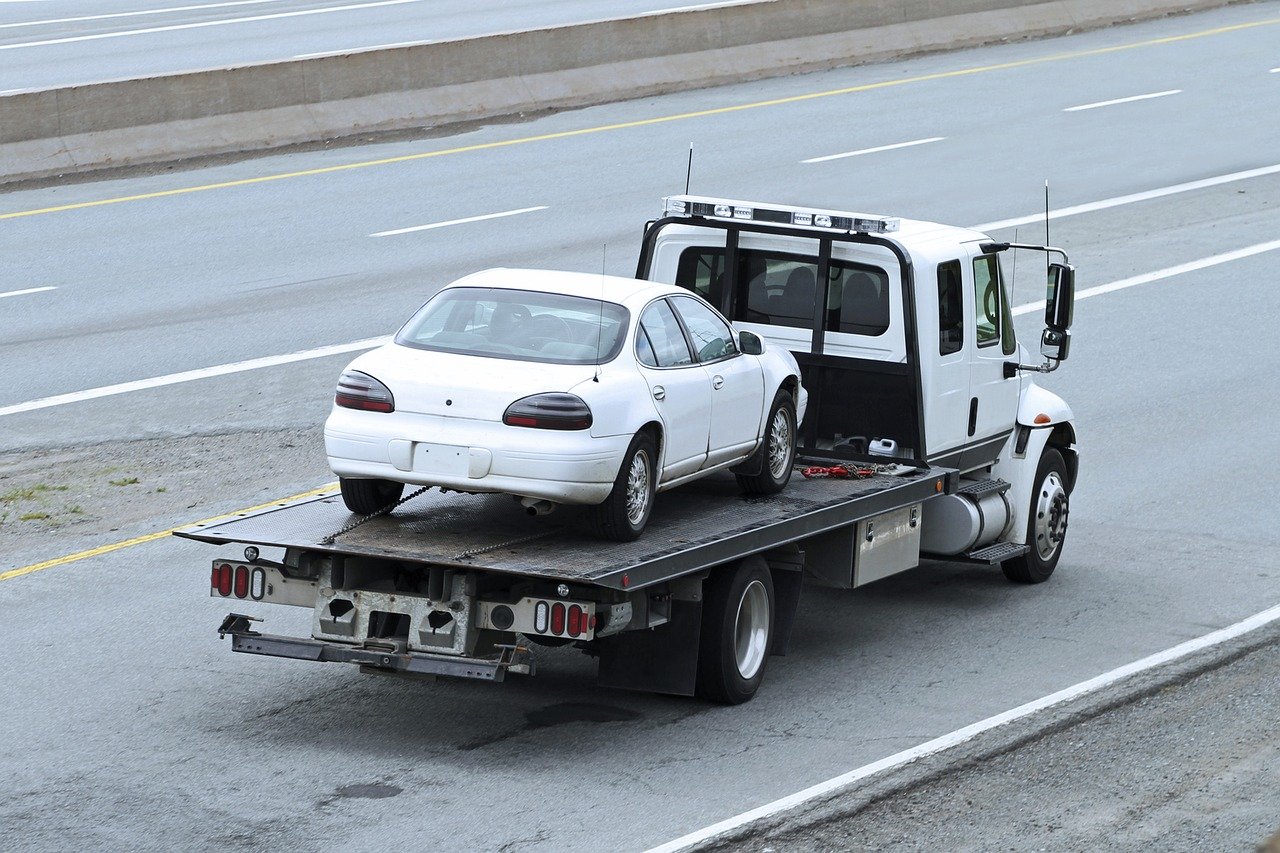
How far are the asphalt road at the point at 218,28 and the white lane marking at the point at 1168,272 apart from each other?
38.1ft

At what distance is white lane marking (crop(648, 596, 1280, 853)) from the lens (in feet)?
27.9

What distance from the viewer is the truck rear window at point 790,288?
12227 millimetres

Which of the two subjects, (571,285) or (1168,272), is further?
(1168,272)

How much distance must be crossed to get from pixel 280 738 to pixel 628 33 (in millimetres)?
22266

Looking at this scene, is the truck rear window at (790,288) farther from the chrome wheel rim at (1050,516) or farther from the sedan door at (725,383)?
the chrome wheel rim at (1050,516)

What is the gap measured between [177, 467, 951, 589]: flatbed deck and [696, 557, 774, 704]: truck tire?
21cm

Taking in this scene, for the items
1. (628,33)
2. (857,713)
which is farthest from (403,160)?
(857,713)

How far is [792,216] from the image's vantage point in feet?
39.5

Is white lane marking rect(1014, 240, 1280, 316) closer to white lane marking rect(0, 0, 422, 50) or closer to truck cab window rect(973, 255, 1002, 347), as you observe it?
truck cab window rect(973, 255, 1002, 347)

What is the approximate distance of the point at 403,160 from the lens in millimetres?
26422

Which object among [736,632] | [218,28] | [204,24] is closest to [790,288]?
[736,632]

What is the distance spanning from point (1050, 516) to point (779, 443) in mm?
3260

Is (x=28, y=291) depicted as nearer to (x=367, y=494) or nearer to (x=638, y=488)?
(x=367, y=494)

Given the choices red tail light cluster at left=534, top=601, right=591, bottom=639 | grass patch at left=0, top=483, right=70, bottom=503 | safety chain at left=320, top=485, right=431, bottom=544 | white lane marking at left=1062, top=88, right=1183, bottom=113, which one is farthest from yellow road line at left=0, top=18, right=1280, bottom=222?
red tail light cluster at left=534, top=601, right=591, bottom=639
